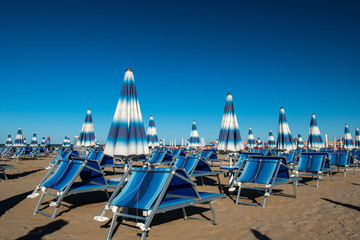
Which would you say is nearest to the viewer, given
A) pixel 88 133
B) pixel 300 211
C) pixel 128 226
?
pixel 128 226

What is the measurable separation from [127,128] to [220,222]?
8.88 ft

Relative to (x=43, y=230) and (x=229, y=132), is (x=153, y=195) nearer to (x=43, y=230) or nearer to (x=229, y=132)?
(x=43, y=230)

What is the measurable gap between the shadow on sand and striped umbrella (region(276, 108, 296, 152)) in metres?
9.27

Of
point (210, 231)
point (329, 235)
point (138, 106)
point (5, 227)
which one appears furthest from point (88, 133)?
point (329, 235)

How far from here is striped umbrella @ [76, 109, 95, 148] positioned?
41.3ft

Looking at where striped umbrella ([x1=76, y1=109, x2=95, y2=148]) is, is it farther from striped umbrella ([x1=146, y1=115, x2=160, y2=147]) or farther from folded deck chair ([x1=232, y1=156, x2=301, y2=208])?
folded deck chair ([x1=232, y1=156, x2=301, y2=208])

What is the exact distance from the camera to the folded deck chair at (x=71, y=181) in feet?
12.8

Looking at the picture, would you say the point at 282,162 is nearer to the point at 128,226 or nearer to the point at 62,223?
the point at 128,226

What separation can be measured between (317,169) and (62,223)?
6433 millimetres

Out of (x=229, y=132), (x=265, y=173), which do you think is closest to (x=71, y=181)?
(x=265, y=173)

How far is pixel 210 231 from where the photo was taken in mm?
3287

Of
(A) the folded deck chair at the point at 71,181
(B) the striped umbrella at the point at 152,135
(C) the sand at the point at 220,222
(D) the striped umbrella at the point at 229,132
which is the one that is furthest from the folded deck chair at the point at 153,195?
(B) the striped umbrella at the point at 152,135

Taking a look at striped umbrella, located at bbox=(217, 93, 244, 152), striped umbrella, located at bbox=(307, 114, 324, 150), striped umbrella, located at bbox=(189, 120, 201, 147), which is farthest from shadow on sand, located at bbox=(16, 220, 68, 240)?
striped umbrella, located at bbox=(189, 120, 201, 147)

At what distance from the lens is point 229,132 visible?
7805 mm
